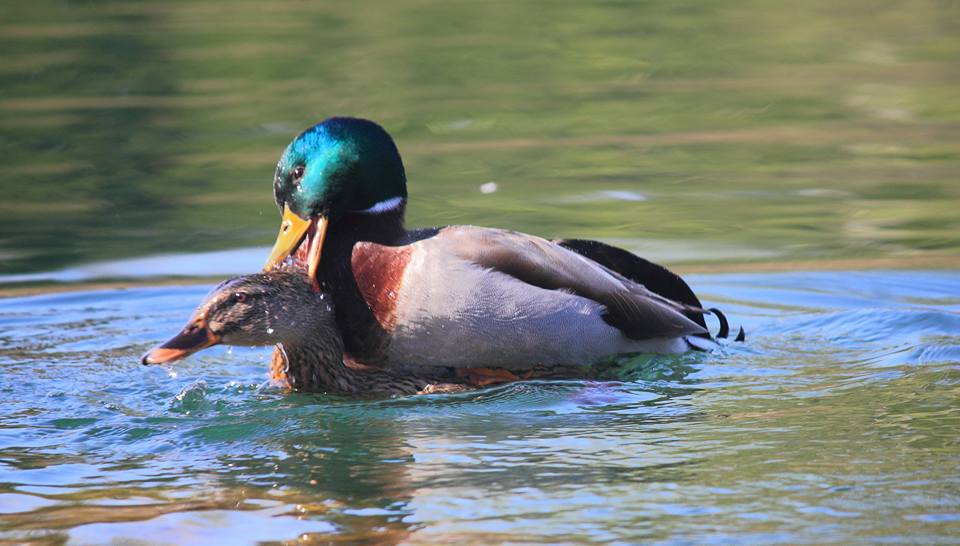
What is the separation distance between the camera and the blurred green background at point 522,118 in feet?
34.9

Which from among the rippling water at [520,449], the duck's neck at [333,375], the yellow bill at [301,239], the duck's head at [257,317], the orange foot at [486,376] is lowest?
the rippling water at [520,449]

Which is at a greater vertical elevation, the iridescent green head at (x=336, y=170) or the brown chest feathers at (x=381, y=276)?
the iridescent green head at (x=336, y=170)

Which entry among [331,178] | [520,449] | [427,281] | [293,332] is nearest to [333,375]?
[293,332]

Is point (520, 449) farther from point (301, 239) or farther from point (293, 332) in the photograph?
point (301, 239)

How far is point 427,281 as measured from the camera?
6.79 meters

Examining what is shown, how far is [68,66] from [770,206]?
8484 millimetres

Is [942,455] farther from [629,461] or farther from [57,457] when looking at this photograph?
[57,457]

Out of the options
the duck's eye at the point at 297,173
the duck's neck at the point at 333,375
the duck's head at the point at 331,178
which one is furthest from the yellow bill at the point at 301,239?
the duck's neck at the point at 333,375

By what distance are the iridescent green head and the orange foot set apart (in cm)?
87

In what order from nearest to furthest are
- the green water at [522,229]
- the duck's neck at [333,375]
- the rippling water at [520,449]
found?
the rippling water at [520,449], the green water at [522,229], the duck's neck at [333,375]

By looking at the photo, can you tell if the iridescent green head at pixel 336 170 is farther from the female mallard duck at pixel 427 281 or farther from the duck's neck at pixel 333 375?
the duck's neck at pixel 333 375

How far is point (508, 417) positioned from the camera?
6559 mm

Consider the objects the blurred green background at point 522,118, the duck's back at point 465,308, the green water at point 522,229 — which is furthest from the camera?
the blurred green background at point 522,118

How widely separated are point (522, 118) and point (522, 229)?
353cm
